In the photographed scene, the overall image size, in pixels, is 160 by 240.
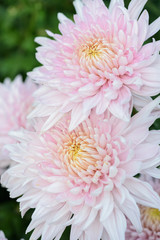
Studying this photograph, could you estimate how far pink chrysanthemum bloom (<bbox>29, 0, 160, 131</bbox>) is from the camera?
104cm

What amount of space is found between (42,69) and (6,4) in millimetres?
1464

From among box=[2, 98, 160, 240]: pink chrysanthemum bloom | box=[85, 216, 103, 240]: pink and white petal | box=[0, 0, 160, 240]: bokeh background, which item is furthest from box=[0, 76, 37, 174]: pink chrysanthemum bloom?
box=[85, 216, 103, 240]: pink and white petal

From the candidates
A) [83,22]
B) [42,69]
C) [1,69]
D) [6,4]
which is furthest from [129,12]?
[6,4]

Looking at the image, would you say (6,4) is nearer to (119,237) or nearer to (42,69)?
(42,69)

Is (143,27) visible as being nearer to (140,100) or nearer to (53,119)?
(140,100)

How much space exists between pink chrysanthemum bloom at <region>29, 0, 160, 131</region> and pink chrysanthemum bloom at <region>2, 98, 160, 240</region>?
2.1 inches

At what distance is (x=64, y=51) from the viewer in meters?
1.15

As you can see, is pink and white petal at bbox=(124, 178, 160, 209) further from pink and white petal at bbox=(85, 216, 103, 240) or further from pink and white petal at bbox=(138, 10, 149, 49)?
pink and white petal at bbox=(138, 10, 149, 49)

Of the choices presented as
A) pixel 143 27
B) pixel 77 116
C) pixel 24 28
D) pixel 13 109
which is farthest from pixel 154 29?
pixel 24 28

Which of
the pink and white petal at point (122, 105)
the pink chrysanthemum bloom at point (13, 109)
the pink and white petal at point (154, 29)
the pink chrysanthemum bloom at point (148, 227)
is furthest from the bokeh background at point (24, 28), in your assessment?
the pink and white petal at point (122, 105)

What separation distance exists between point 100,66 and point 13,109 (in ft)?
2.52

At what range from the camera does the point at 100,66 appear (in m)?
1.07

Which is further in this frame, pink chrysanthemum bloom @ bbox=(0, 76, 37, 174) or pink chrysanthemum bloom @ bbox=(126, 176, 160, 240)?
pink chrysanthemum bloom @ bbox=(0, 76, 37, 174)

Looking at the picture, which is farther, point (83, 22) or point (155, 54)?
point (83, 22)
